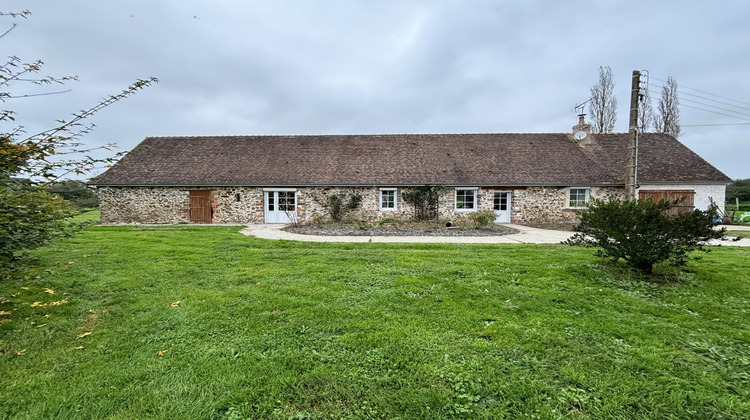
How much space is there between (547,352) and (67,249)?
1037 cm

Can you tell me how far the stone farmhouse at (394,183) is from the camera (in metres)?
14.9

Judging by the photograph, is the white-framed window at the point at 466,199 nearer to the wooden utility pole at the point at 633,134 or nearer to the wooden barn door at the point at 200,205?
the wooden utility pole at the point at 633,134

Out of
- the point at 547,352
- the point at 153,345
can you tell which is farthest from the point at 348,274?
Result: the point at 547,352

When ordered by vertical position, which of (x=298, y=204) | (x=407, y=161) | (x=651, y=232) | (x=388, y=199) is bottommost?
(x=651, y=232)

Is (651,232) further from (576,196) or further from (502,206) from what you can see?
(576,196)

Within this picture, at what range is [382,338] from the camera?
3.09 m

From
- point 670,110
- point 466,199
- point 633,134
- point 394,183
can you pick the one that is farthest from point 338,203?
point 670,110

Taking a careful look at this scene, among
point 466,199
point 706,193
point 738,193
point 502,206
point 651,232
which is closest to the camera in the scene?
point 651,232

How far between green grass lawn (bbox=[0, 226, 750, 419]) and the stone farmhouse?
9755mm

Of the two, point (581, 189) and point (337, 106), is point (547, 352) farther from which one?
point (337, 106)

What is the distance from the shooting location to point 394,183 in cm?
1484

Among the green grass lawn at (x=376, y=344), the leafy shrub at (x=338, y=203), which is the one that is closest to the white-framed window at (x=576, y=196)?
the green grass lawn at (x=376, y=344)

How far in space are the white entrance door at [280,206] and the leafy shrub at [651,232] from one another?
1301 centimetres

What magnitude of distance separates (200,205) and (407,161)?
10.9 metres
